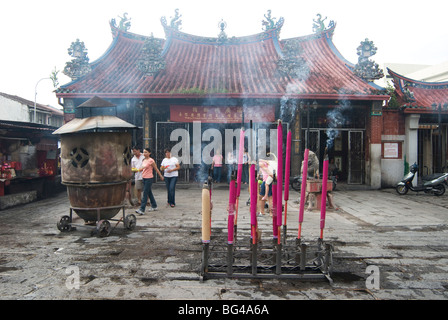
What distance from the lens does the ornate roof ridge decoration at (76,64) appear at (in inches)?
482

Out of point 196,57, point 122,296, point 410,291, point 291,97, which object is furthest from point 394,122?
point 122,296

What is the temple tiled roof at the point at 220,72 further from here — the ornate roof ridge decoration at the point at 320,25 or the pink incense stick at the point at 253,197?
the pink incense stick at the point at 253,197

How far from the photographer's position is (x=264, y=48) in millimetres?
14930

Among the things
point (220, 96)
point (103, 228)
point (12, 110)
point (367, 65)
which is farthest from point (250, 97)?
point (12, 110)

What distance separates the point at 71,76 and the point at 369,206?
464 inches

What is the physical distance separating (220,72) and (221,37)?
311cm

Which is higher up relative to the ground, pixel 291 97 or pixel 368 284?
pixel 291 97

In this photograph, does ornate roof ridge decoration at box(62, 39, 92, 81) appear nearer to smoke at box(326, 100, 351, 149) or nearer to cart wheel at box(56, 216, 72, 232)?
cart wheel at box(56, 216, 72, 232)

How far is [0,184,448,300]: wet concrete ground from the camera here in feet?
10.9

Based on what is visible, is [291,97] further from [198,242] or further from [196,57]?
[198,242]

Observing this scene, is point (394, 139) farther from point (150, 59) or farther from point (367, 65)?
point (150, 59)

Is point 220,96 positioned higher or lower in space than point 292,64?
lower

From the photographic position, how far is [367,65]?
12492 mm

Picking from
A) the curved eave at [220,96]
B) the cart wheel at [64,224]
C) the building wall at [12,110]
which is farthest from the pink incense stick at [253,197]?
the building wall at [12,110]
